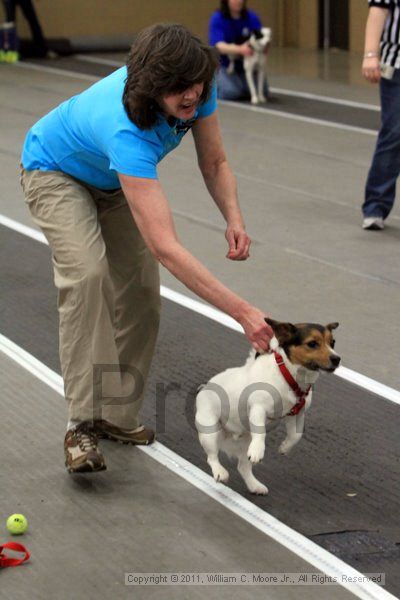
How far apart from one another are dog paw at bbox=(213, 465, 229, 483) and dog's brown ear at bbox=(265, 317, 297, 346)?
20.1 inches

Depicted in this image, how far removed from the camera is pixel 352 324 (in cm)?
573

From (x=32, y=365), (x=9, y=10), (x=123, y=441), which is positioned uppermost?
(x=123, y=441)

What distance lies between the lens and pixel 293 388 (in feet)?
12.2

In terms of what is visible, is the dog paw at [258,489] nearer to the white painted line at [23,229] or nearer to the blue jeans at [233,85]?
the white painted line at [23,229]

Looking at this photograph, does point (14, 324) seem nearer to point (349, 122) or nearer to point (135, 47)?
point (135, 47)

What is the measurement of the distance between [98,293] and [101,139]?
1.75ft

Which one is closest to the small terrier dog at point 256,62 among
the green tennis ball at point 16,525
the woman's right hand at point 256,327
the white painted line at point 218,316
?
the white painted line at point 218,316

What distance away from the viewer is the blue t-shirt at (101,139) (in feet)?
11.7

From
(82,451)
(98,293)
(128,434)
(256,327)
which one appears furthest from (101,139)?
(128,434)

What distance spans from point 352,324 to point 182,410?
1375 millimetres

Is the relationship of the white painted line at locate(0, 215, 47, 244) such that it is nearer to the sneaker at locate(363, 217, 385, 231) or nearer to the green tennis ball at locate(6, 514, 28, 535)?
the sneaker at locate(363, 217, 385, 231)

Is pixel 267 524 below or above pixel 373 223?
above

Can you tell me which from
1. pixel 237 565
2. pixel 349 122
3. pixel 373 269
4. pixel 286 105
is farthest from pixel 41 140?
pixel 286 105

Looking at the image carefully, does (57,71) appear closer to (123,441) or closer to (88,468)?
(123,441)
